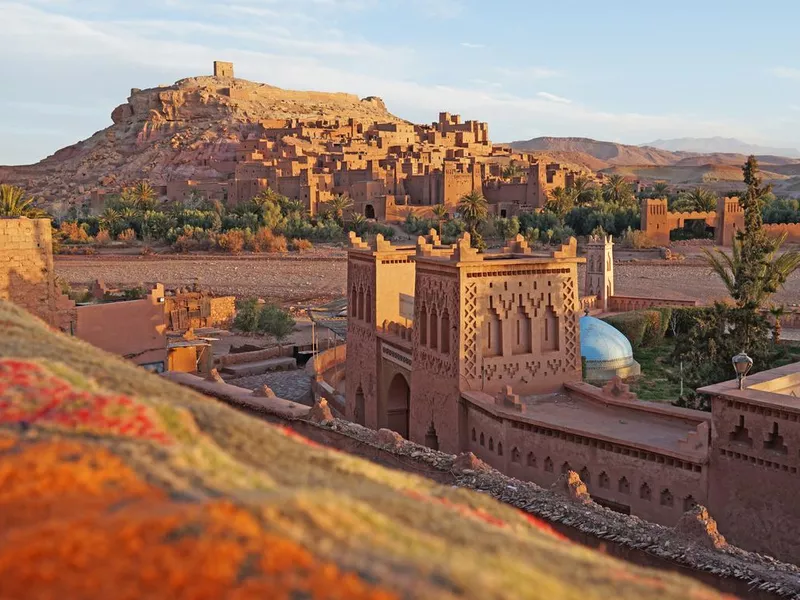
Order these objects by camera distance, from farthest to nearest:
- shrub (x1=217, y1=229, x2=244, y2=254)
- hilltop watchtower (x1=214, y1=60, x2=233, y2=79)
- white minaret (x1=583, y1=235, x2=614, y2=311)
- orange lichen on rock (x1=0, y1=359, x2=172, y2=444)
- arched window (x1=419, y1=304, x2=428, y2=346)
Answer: hilltop watchtower (x1=214, y1=60, x2=233, y2=79) < shrub (x1=217, y1=229, x2=244, y2=254) < white minaret (x1=583, y1=235, x2=614, y2=311) < arched window (x1=419, y1=304, x2=428, y2=346) < orange lichen on rock (x1=0, y1=359, x2=172, y2=444)

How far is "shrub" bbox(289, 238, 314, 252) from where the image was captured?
48.3 m

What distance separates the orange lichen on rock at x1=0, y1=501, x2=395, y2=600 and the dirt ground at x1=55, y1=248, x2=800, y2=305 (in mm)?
33108

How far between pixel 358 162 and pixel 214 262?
19081 millimetres

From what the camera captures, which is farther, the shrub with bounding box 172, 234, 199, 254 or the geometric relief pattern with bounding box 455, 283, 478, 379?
the shrub with bounding box 172, 234, 199, 254

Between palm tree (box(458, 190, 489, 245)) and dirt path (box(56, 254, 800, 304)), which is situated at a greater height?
palm tree (box(458, 190, 489, 245))

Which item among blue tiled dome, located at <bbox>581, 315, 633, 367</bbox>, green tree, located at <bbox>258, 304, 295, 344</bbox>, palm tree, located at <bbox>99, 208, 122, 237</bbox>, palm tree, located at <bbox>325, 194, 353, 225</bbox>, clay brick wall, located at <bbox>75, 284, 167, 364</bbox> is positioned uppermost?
palm tree, located at <bbox>325, 194, 353, 225</bbox>

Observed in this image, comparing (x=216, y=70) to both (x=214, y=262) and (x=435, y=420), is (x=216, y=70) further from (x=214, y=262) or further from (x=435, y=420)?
(x=435, y=420)

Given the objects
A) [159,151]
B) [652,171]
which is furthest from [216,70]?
[652,171]

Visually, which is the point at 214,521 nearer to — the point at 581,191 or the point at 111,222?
the point at 111,222

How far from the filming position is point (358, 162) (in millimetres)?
61250

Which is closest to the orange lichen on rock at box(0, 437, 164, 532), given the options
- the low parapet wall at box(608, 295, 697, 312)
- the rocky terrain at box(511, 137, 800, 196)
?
the low parapet wall at box(608, 295, 697, 312)

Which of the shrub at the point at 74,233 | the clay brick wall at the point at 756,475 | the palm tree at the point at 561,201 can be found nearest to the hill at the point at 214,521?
A: the clay brick wall at the point at 756,475

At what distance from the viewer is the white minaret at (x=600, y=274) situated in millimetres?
27078

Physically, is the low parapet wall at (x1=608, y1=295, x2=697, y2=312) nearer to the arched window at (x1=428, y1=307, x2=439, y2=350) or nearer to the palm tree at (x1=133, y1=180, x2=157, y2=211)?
the arched window at (x1=428, y1=307, x2=439, y2=350)
